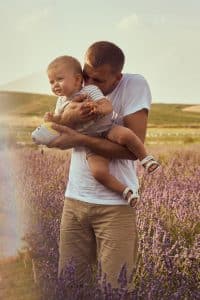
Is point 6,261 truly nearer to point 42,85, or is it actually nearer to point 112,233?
point 42,85

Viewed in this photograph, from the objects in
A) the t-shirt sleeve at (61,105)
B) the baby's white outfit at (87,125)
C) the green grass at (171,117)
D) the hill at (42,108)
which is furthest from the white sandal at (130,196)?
the green grass at (171,117)

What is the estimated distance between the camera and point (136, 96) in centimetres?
187

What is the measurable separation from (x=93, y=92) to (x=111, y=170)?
8.3 inches

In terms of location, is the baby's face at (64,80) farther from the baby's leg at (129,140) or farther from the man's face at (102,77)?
the baby's leg at (129,140)

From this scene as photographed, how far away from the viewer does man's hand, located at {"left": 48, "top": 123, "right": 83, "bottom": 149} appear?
189 centimetres

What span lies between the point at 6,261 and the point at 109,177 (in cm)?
125

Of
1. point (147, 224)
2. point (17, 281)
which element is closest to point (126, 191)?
point (147, 224)

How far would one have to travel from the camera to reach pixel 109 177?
73.3 inches

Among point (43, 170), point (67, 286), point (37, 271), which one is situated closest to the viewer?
point (67, 286)

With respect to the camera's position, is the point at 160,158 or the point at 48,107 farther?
the point at 160,158

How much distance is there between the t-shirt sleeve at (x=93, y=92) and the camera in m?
1.83

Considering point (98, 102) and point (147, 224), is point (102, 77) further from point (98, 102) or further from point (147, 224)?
point (147, 224)

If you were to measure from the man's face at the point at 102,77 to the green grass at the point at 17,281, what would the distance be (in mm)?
1083

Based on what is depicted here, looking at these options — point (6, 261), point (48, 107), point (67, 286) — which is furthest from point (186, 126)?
point (67, 286)
